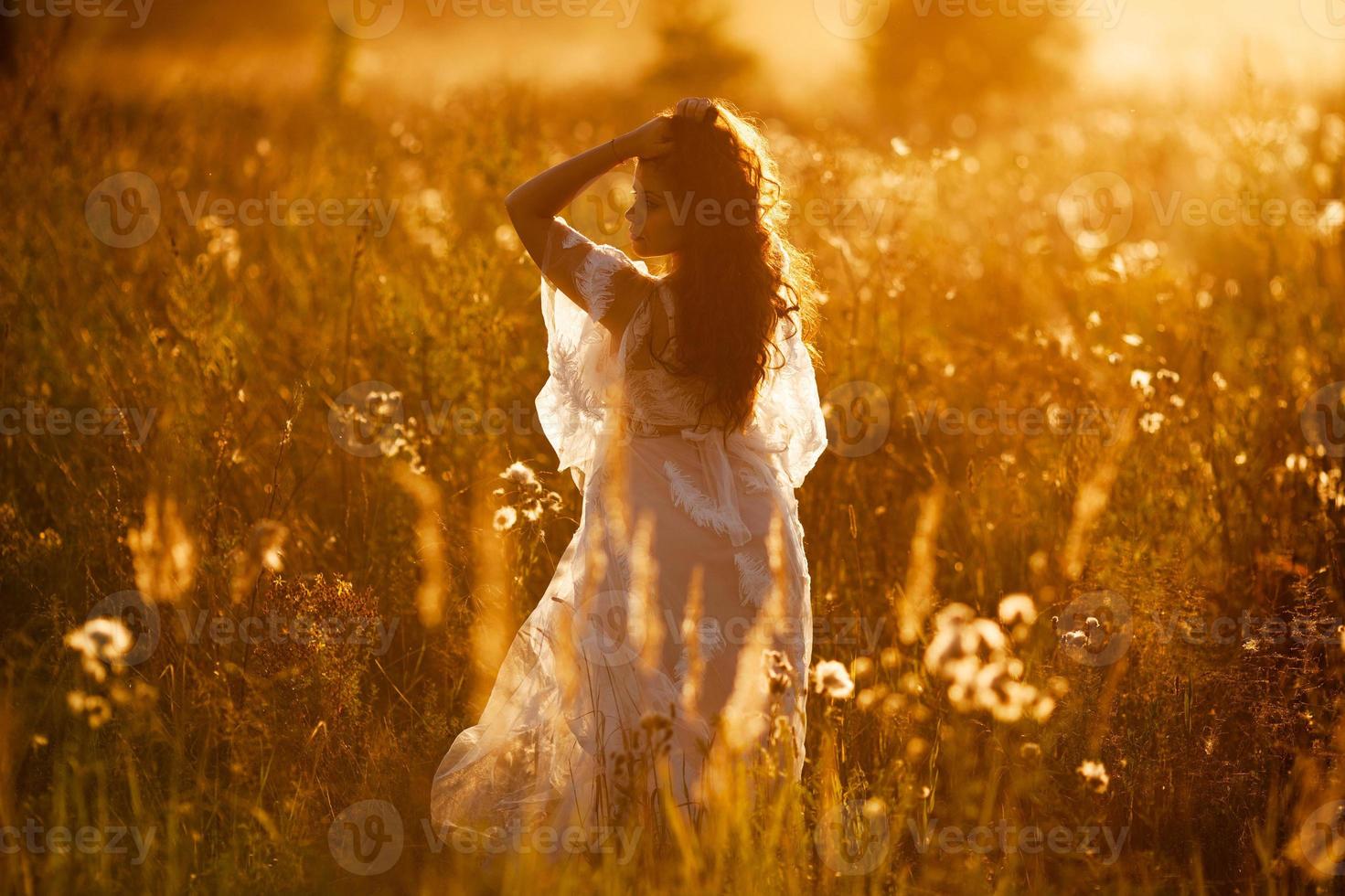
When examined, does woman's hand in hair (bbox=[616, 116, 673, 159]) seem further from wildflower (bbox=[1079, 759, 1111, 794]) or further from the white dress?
wildflower (bbox=[1079, 759, 1111, 794])

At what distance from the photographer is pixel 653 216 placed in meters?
3.07

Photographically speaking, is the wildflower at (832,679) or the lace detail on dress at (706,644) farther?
the lace detail on dress at (706,644)

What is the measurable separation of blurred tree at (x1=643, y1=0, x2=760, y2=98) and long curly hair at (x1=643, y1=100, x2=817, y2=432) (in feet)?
57.2

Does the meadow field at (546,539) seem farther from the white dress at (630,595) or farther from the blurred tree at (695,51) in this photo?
the blurred tree at (695,51)

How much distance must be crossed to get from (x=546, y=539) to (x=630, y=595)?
4.05 feet

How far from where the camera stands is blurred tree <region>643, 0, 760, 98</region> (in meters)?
20.1

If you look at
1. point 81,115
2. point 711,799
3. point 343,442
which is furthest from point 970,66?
point 711,799

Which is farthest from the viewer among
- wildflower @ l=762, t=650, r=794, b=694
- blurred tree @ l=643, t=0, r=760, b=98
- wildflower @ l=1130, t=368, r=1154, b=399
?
blurred tree @ l=643, t=0, r=760, b=98

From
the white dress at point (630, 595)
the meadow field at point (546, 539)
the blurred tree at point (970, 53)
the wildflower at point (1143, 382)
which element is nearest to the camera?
the meadow field at point (546, 539)

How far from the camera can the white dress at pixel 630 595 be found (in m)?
2.94

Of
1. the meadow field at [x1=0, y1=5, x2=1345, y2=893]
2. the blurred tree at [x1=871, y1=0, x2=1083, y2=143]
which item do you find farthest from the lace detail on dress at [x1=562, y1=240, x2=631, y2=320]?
the blurred tree at [x1=871, y1=0, x2=1083, y2=143]

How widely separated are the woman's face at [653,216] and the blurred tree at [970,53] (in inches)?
819

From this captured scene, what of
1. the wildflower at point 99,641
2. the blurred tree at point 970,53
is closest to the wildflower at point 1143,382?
the wildflower at point 99,641

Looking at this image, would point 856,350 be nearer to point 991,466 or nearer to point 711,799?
point 991,466
